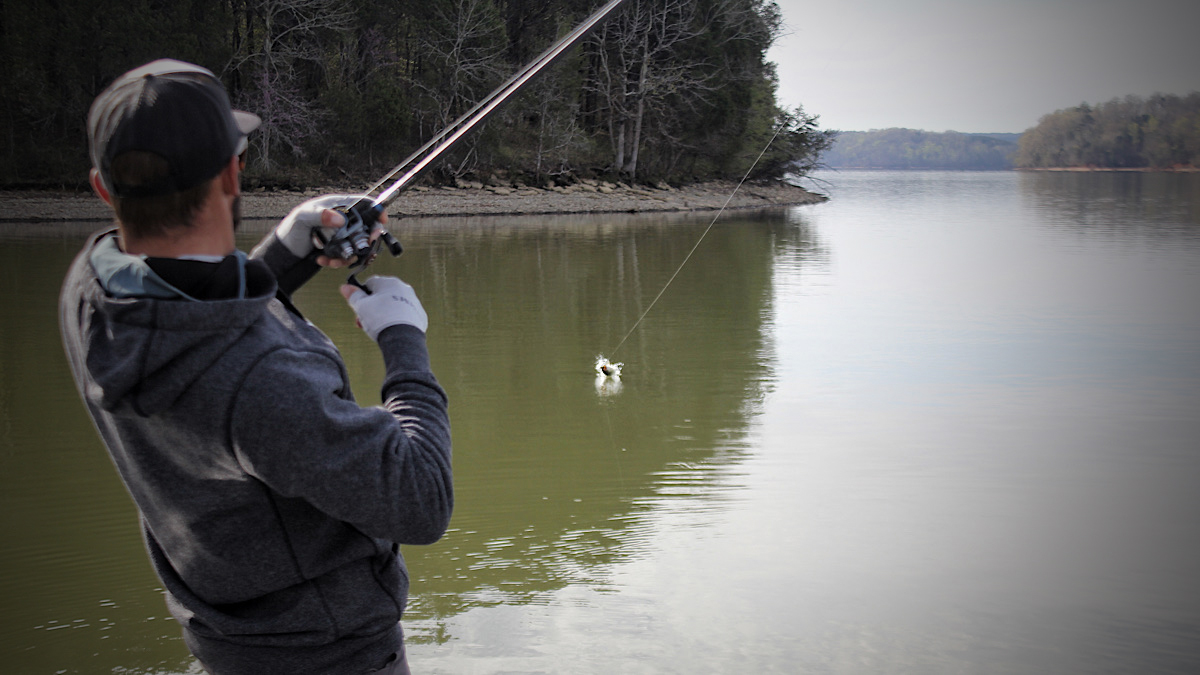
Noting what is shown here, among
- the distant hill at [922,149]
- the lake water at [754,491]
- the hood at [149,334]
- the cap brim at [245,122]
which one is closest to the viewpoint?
the hood at [149,334]

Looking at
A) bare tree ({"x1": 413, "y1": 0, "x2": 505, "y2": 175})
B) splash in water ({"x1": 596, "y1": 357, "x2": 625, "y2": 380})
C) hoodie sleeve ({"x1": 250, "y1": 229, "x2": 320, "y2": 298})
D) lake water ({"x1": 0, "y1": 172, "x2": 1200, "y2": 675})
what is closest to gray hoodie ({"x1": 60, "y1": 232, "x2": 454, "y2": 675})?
hoodie sleeve ({"x1": 250, "y1": 229, "x2": 320, "y2": 298})

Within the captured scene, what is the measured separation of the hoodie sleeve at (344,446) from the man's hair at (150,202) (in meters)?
0.18

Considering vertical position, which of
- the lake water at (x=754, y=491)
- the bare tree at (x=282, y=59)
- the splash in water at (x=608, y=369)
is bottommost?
the lake water at (x=754, y=491)

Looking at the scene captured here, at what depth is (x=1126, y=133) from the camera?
1042 inches

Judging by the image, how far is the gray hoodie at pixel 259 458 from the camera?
1.04m

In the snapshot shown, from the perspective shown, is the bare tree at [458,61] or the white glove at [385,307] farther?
the bare tree at [458,61]

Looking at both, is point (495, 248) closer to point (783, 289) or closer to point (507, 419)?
point (783, 289)

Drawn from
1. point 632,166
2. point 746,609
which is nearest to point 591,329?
point 746,609

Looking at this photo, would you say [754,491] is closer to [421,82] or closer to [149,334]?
[149,334]

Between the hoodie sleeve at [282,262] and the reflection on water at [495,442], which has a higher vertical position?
the hoodie sleeve at [282,262]

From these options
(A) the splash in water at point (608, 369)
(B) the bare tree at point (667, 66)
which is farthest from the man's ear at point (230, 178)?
(B) the bare tree at point (667, 66)

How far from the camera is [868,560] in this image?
3662 millimetres

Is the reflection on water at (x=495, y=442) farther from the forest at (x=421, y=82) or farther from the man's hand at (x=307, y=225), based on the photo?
the forest at (x=421, y=82)

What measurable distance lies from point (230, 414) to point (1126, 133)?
97.2ft
